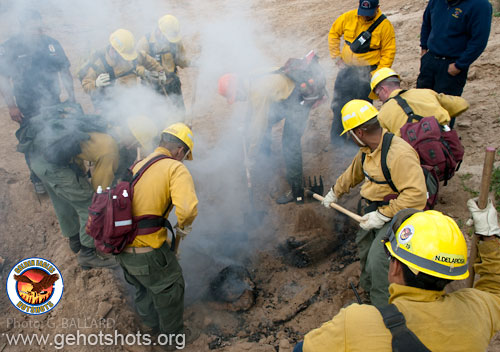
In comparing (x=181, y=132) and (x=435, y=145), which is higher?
(x=181, y=132)

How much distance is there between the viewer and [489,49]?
6.02m

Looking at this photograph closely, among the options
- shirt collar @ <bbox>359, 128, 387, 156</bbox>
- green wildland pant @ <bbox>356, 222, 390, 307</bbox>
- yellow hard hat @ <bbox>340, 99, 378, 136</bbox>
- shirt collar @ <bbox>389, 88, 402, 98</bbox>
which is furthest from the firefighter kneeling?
shirt collar @ <bbox>389, 88, 402, 98</bbox>

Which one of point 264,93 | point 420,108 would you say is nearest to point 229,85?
point 264,93

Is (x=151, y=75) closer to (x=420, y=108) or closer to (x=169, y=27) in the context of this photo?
(x=169, y=27)

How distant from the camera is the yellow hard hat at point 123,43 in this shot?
5.09 m

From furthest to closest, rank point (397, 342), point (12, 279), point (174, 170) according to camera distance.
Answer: point (12, 279), point (174, 170), point (397, 342)

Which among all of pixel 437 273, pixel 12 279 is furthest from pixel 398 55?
pixel 12 279

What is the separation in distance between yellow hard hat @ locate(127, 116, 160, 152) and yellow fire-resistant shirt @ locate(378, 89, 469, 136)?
2736mm

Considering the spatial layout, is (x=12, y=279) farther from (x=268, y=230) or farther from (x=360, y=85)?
(x=360, y=85)

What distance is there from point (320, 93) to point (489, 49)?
12.1ft

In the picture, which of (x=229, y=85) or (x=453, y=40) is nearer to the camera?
(x=453, y=40)

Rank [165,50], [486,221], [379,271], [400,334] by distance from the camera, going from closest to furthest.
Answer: [400,334], [486,221], [379,271], [165,50]

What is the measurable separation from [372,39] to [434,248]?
13.0 ft

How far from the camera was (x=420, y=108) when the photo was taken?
3453 mm
